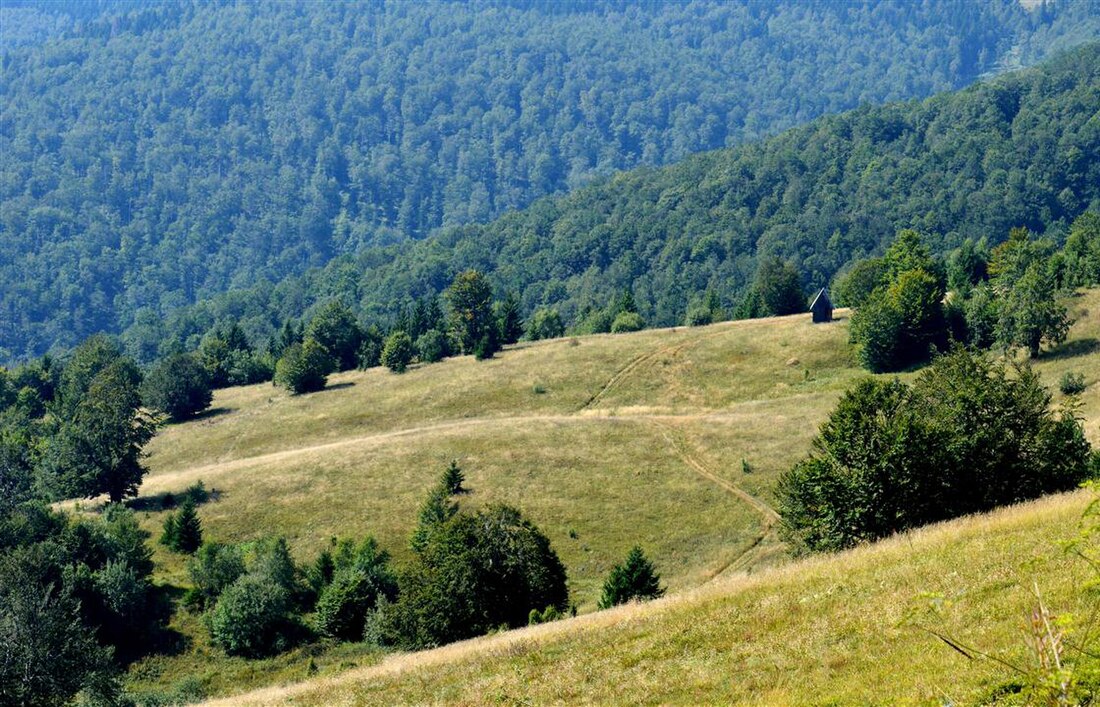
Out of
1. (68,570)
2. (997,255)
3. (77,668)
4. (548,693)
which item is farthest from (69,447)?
(997,255)

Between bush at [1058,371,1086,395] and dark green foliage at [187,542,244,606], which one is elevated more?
bush at [1058,371,1086,395]

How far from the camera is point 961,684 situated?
19.4 metres

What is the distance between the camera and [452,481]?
275 ft

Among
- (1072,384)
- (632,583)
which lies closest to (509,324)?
(1072,384)

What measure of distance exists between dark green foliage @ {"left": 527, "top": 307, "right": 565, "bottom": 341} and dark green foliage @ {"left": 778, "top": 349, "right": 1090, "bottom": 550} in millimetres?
119537

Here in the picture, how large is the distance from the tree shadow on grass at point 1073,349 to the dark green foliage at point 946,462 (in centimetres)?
5590

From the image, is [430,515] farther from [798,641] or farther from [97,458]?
[798,641]

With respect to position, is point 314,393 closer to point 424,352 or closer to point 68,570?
point 424,352

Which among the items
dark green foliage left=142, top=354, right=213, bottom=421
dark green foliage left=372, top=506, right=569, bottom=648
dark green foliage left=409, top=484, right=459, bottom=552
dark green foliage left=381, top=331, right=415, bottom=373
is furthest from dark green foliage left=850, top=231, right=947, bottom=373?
dark green foliage left=142, top=354, right=213, bottom=421

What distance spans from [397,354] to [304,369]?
1139 cm

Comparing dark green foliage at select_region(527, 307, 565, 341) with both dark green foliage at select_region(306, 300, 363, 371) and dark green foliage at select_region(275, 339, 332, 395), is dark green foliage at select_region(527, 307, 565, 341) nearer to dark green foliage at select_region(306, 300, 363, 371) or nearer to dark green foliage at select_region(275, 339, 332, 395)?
dark green foliage at select_region(306, 300, 363, 371)

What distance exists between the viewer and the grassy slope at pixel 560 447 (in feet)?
235

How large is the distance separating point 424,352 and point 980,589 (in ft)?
378

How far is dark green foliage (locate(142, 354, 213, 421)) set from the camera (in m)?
127
